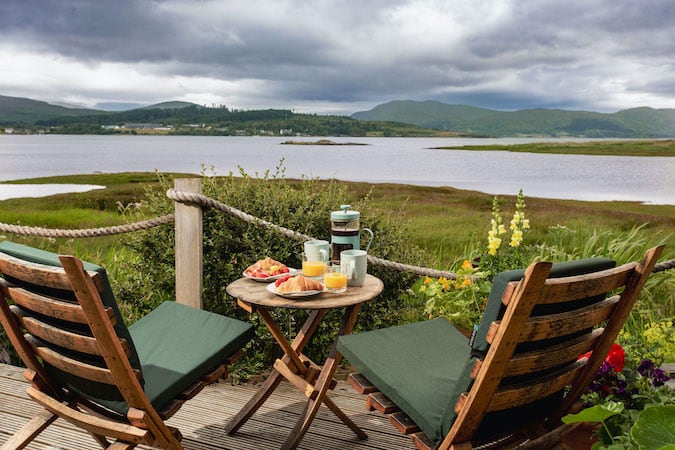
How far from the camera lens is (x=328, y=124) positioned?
291 ft

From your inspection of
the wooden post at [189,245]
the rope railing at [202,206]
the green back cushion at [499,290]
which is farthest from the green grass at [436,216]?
the green back cushion at [499,290]

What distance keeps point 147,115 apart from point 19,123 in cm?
7611

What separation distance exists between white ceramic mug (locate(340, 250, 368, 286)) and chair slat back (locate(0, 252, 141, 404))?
119cm

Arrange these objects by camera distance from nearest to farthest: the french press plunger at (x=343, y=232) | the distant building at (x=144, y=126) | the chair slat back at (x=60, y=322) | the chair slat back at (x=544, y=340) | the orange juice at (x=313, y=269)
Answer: the chair slat back at (x=544, y=340), the chair slat back at (x=60, y=322), the orange juice at (x=313, y=269), the french press plunger at (x=343, y=232), the distant building at (x=144, y=126)

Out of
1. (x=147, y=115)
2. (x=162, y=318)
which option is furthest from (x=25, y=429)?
(x=147, y=115)

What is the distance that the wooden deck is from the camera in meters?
2.83

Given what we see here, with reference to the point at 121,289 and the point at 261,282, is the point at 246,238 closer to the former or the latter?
the point at 261,282

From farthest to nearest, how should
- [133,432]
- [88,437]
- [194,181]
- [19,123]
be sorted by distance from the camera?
[19,123] < [194,181] < [88,437] < [133,432]

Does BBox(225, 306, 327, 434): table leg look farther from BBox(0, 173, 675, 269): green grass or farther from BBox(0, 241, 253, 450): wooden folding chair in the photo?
BBox(0, 173, 675, 269): green grass

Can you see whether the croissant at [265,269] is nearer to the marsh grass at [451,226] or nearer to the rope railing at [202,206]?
the rope railing at [202,206]

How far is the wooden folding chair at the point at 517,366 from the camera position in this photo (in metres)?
1.67

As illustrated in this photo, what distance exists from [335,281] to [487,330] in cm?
108

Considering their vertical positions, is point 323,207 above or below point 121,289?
above

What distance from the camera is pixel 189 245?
3.55m
